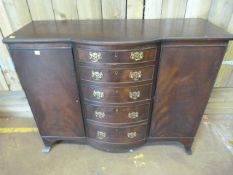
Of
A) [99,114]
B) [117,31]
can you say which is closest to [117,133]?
[99,114]

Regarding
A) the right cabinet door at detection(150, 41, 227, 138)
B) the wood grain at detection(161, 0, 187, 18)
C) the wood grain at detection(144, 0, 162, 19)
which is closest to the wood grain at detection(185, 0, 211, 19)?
the wood grain at detection(161, 0, 187, 18)

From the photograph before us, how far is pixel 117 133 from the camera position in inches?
52.7

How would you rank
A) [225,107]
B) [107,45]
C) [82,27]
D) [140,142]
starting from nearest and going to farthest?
[107,45]
[82,27]
[140,142]
[225,107]

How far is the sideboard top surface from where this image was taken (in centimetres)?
99

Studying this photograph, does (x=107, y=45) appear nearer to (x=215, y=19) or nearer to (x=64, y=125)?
(x=64, y=125)

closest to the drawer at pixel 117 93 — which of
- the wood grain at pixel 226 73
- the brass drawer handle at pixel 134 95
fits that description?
the brass drawer handle at pixel 134 95

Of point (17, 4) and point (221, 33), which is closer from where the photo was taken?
point (221, 33)

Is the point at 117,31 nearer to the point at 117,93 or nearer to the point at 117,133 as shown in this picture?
the point at 117,93

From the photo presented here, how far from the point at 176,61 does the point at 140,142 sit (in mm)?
731

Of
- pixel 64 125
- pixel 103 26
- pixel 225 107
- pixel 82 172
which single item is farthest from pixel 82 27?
pixel 225 107

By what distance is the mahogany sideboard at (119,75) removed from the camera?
3.32 ft

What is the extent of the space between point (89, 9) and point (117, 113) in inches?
32.0

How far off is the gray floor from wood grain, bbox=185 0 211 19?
3.56 ft

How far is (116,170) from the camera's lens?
142 centimetres
